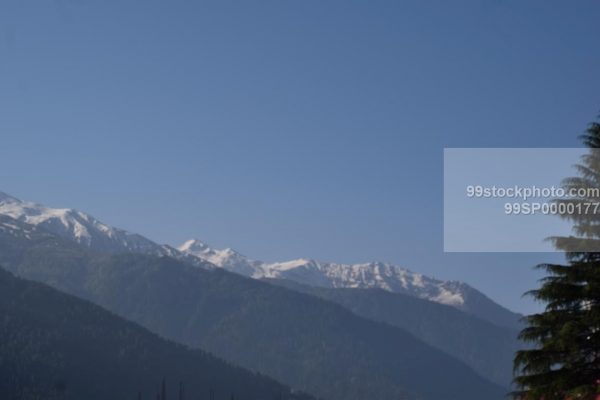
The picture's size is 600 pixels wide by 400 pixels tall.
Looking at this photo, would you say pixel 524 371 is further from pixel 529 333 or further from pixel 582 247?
pixel 582 247

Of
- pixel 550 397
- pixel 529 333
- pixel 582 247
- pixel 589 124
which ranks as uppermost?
pixel 589 124

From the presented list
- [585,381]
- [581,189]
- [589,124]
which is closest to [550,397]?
[585,381]

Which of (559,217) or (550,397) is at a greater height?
(559,217)

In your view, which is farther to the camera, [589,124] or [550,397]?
[589,124]

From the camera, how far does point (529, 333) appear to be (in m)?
39.0

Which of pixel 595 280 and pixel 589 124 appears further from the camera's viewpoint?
pixel 589 124

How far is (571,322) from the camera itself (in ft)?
121

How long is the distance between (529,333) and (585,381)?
2.74 m

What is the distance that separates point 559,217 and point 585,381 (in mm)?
6297

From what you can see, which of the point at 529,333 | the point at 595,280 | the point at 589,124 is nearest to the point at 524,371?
the point at 529,333

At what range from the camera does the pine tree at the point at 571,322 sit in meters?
37.0

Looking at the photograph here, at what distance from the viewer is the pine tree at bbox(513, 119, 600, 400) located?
37.0m

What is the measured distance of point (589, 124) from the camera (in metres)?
40.5

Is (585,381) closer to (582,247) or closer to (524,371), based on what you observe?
(524,371)
